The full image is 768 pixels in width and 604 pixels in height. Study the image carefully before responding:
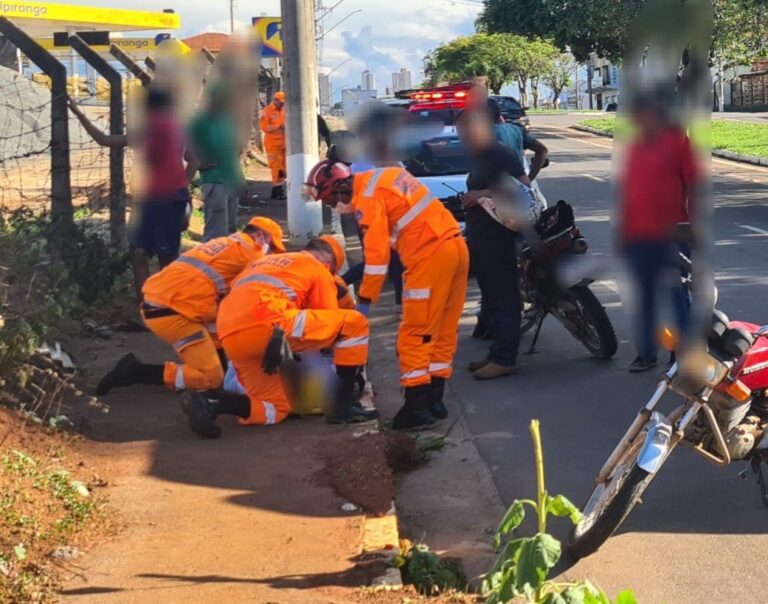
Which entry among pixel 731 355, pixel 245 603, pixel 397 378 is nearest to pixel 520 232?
pixel 397 378

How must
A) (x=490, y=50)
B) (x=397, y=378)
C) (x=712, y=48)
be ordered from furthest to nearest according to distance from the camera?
(x=490, y=50)
(x=397, y=378)
(x=712, y=48)

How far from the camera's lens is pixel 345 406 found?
6.71m

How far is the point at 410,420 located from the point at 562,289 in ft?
5.94

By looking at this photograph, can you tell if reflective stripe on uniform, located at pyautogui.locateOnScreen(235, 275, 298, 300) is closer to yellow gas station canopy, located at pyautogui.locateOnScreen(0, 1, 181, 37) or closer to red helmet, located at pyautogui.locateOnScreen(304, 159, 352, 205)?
red helmet, located at pyautogui.locateOnScreen(304, 159, 352, 205)

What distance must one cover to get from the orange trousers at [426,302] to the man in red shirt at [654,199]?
2.58 m

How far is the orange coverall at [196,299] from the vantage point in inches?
274

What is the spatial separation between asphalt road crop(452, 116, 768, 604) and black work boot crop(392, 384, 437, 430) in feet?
1.08

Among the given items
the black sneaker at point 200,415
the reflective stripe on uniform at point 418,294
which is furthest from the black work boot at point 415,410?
the black sneaker at point 200,415

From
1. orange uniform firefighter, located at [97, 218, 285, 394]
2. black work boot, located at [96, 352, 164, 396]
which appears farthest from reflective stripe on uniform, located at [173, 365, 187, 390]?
black work boot, located at [96, 352, 164, 396]

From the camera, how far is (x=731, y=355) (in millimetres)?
4570

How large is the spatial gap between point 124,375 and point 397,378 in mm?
1961

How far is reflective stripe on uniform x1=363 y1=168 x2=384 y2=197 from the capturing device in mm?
6500

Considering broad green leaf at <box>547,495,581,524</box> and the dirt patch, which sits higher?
broad green leaf at <box>547,495,581,524</box>

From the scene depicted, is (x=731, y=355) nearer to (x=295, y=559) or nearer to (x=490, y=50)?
(x=295, y=559)
